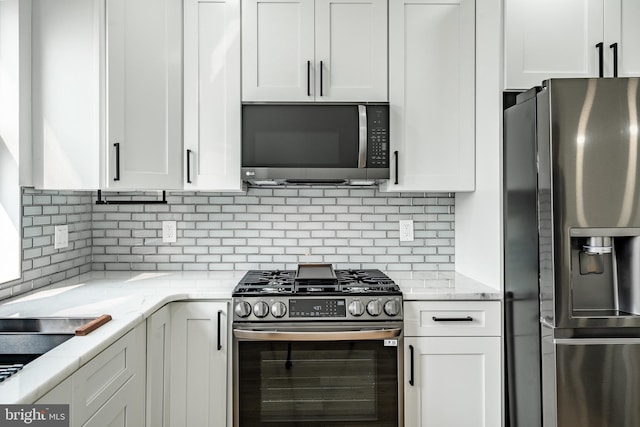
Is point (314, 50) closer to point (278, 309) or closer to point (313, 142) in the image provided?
point (313, 142)

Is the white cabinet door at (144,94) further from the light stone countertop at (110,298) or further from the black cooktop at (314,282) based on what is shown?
the black cooktop at (314,282)

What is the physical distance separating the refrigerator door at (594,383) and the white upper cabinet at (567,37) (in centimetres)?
119

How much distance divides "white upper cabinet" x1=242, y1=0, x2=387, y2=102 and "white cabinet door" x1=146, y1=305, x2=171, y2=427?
1195mm

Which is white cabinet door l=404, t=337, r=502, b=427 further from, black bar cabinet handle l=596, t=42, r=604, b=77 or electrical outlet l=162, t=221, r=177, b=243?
electrical outlet l=162, t=221, r=177, b=243

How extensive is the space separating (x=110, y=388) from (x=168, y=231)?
1395 mm

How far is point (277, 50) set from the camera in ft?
8.34

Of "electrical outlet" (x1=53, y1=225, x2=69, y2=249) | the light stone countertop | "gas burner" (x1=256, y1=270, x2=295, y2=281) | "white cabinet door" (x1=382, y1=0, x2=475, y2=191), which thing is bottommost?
the light stone countertop

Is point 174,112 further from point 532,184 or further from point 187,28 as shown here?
point 532,184

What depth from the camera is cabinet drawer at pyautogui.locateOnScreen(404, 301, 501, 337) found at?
2287 mm

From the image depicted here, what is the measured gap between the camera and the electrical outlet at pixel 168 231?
288cm

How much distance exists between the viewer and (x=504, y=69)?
2273 mm

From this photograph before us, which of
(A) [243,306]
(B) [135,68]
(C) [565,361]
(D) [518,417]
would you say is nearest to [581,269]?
(C) [565,361]

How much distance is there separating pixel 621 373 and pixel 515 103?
1.23 metres

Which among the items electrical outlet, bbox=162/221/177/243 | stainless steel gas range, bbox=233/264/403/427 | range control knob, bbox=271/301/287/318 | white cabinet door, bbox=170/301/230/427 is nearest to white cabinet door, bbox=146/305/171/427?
white cabinet door, bbox=170/301/230/427
